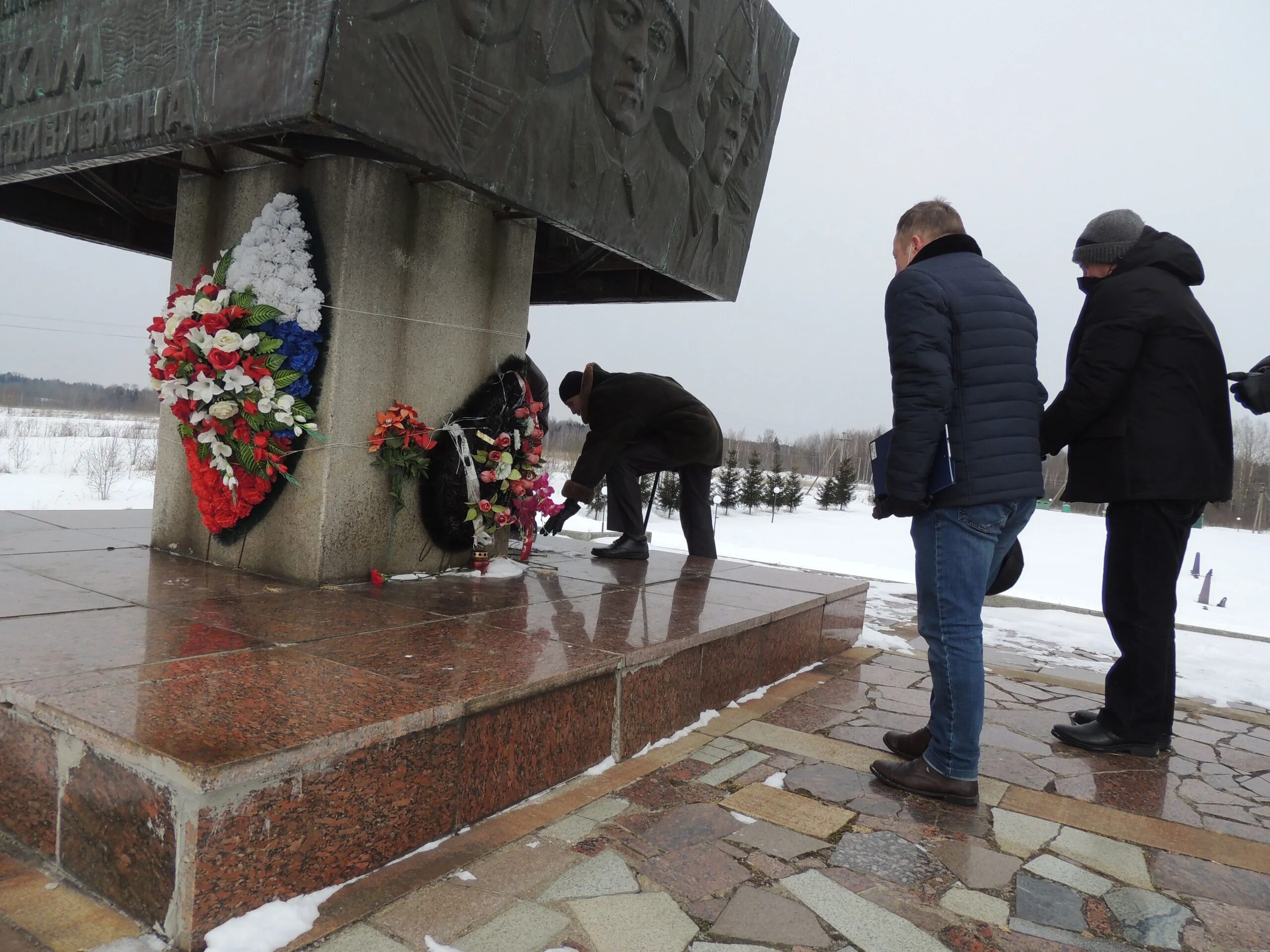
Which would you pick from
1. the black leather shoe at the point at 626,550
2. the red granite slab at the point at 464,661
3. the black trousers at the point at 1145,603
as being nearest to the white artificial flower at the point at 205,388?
the red granite slab at the point at 464,661

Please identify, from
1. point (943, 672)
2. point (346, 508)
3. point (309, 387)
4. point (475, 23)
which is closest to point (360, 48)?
point (475, 23)

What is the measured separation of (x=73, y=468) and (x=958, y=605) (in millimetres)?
20215

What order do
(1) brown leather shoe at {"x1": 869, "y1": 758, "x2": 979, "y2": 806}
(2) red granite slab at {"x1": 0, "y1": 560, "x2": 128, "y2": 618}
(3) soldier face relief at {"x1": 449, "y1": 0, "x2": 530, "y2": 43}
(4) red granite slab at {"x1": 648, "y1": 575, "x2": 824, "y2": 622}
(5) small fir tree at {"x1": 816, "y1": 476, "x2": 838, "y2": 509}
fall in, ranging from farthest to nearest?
(5) small fir tree at {"x1": 816, "y1": 476, "x2": 838, "y2": 509}, (4) red granite slab at {"x1": 648, "y1": 575, "x2": 824, "y2": 622}, (3) soldier face relief at {"x1": 449, "y1": 0, "x2": 530, "y2": 43}, (2) red granite slab at {"x1": 0, "y1": 560, "x2": 128, "y2": 618}, (1) brown leather shoe at {"x1": 869, "y1": 758, "x2": 979, "y2": 806}

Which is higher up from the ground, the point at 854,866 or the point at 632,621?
the point at 632,621

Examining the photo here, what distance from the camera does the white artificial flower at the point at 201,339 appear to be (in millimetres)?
4043

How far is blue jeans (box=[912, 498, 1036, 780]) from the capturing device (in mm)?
2840

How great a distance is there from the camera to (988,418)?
2.82 m

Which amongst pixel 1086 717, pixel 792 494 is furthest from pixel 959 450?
pixel 792 494

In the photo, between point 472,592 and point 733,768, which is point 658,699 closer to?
point 733,768

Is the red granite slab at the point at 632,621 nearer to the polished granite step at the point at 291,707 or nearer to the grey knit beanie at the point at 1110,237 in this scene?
the polished granite step at the point at 291,707

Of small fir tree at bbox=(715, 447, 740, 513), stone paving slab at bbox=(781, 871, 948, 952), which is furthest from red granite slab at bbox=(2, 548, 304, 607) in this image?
small fir tree at bbox=(715, 447, 740, 513)

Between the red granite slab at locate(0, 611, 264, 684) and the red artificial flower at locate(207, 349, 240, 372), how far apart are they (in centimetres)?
127

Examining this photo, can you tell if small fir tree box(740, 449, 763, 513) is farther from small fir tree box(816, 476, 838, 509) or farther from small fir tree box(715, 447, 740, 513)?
small fir tree box(816, 476, 838, 509)

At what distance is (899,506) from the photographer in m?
2.77
